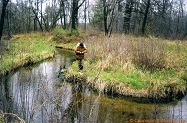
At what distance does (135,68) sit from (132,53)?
94cm

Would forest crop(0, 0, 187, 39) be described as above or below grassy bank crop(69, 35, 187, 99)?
above

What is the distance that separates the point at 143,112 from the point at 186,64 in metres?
5.70

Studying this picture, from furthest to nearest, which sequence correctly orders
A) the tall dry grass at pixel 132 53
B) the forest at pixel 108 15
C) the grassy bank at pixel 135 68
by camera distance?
1. the forest at pixel 108 15
2. the tall dry grass at pixel 132 53
3. the grassy bank at pixel 135 68

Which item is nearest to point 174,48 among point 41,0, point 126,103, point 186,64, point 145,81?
point 186,64

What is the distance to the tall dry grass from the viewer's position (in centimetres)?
1073

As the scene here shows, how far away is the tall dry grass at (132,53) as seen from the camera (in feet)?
35.2

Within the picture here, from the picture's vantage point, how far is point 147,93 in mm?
8961

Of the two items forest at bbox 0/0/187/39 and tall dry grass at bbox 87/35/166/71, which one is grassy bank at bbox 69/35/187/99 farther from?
forest at bbox 0/0/187/39

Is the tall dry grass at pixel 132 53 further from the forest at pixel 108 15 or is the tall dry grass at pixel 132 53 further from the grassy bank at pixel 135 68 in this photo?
the forest at pixel 108 15

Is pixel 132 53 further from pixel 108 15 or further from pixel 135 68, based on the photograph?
pixel 108 15

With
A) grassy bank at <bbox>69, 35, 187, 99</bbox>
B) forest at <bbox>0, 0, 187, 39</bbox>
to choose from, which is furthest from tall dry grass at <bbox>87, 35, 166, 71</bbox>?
forest at <bbox>0, 0, 187, 39</bbox>

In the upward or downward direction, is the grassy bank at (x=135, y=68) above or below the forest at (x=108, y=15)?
below

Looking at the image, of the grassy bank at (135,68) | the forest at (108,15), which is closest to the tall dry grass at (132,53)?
the grassy bank at (135,68)

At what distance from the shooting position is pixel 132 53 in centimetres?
1148
